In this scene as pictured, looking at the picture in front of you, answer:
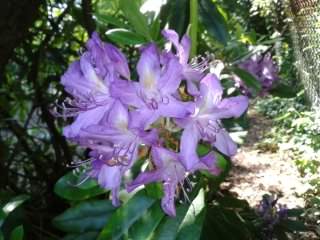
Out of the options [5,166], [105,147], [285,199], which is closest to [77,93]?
[105,147]

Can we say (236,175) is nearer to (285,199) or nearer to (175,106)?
(285,199)

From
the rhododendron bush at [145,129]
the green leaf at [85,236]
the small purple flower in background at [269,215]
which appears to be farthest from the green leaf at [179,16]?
the small purple flower in background at [269,215]

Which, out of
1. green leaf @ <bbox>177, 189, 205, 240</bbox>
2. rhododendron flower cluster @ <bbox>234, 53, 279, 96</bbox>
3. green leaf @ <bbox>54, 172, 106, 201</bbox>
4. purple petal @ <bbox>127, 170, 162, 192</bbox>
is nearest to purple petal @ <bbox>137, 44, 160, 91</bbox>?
purple petal @ <bbox>127, 170, 162, 192</bbox>

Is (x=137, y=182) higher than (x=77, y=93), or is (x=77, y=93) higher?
(x=77, y=93)

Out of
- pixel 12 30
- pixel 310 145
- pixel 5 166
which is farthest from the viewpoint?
pixel 310 145

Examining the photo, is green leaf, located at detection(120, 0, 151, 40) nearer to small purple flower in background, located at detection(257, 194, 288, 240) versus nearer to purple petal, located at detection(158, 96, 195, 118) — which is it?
purple petal, located at detection(158, 96, 195, 118)

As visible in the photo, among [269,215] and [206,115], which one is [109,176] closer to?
[206,115]
